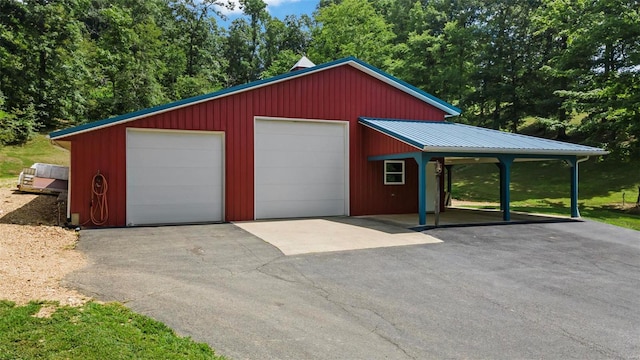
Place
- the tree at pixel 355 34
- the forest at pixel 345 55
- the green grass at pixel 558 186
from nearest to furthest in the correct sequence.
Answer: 1. the green grass at pixel 558 186
2. the forest at pixel 345 55
3. the tree at pixel 355 34

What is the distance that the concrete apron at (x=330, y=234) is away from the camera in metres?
8.41

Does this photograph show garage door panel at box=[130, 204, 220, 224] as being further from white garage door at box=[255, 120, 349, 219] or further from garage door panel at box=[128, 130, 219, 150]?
garage door panel at box=[128, 130, 219, 150]

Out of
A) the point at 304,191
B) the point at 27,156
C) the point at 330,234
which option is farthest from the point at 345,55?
the point at 330,234

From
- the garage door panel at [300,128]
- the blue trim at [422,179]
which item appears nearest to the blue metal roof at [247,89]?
the garage door panel at [300,128]

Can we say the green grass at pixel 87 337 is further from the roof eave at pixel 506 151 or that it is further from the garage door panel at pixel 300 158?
the garage door panel at pixel 300 158

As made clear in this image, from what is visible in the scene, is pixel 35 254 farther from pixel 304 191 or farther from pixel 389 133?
pixel 389 133

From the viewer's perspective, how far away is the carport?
1064cm

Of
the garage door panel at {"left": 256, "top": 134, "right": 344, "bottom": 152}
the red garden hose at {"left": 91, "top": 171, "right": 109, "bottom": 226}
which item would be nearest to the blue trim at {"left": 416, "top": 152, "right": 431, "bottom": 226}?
the garage door panel at {"left": 256, "top": 134, "right": 344, "bottom": 152}

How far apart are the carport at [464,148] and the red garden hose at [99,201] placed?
7.84 meters

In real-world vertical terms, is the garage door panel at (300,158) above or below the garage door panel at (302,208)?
above

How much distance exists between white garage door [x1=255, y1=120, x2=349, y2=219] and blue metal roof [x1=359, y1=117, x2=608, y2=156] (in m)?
1.49

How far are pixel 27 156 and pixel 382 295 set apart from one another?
86.9ft

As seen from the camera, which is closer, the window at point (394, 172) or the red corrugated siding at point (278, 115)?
the red corrugated siding at point (278, 115)

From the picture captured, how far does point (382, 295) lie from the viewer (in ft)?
18.2
